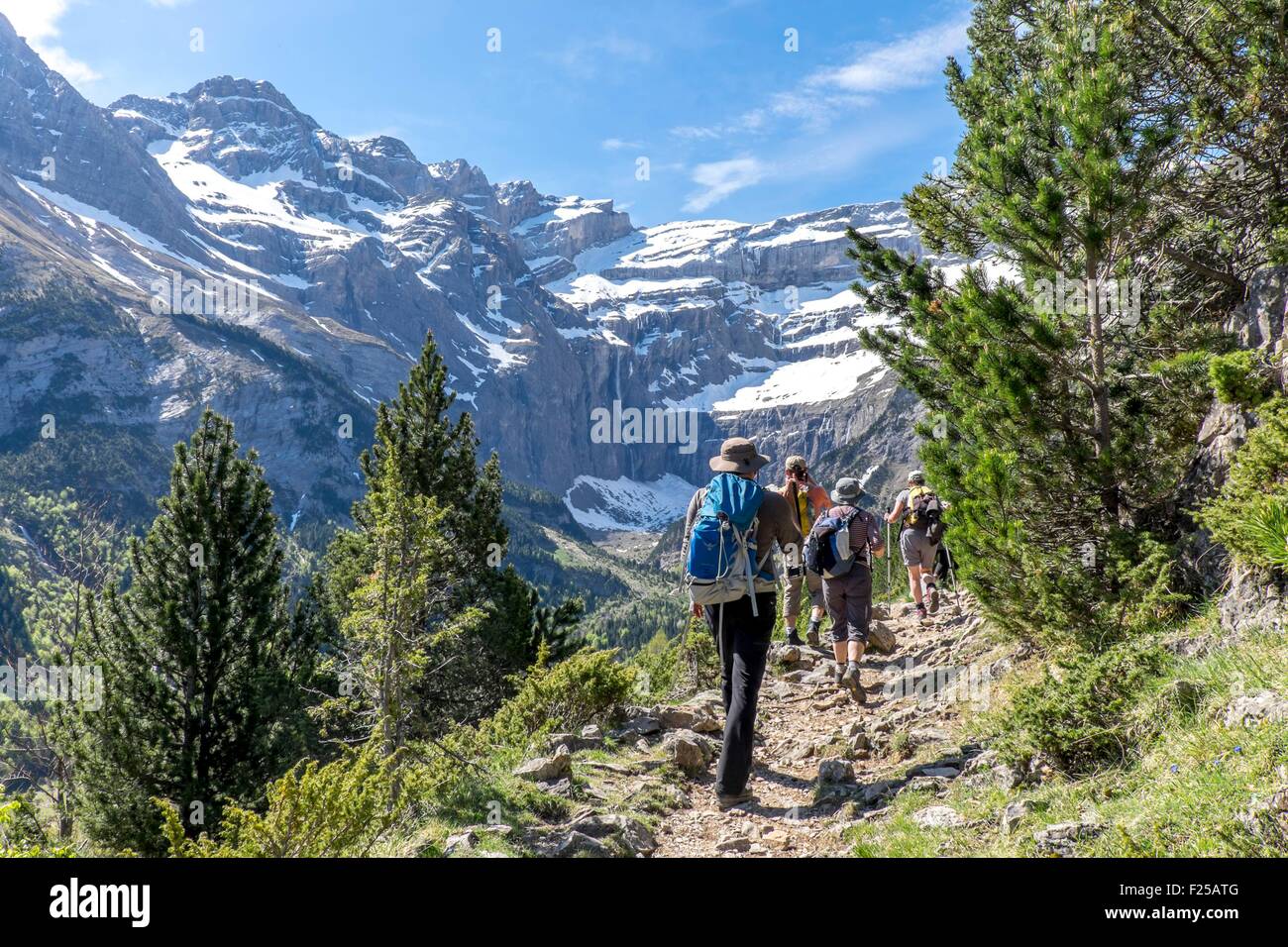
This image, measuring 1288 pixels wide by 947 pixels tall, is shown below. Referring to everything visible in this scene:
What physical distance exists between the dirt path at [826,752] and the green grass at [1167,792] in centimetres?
63

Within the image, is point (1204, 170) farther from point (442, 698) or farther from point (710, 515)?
point (442, 698)

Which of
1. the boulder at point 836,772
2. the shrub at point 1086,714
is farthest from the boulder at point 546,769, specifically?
the shrub at point 1086,714

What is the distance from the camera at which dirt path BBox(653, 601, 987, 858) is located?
19.0 feet

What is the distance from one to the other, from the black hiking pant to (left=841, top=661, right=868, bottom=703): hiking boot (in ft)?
10.5

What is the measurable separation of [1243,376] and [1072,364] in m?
1.80

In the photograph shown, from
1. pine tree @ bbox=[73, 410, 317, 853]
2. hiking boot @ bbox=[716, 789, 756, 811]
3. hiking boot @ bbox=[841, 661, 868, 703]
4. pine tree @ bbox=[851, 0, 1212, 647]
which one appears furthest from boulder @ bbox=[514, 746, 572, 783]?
pine tree @ bbox=[73, 410, 317, 853]

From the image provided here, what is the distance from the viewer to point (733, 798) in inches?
255

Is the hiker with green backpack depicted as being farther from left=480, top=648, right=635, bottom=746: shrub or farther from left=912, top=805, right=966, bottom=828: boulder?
left=912, top=805, right=966, bottom=828: boulder

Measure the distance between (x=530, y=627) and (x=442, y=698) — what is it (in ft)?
12.4

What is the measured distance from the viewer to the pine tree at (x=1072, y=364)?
21.2 feet

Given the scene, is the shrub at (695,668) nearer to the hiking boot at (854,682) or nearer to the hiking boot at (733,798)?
the hiking boot at (854,682)

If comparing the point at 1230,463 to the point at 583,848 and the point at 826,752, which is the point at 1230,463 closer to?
the point at 826,752
